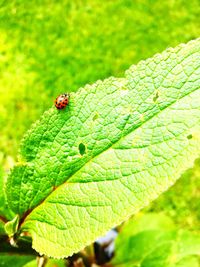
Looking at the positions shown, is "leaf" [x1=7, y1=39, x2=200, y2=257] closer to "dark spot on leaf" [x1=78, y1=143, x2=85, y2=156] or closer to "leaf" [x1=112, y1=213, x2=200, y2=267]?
"dark spot on leaf" [x1=78, y1=143, x2=85, y2=156]

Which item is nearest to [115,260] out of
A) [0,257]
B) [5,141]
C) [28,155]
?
[0,257]

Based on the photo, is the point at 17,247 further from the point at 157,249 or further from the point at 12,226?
the point at 157,249

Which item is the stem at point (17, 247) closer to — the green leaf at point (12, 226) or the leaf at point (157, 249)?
the green leaf at point (12, 226)

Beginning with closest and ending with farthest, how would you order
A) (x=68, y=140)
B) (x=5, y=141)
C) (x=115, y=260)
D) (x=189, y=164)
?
(x=189, y=164), (x=68, y=140), (x=115, y=260), (x=5, y=141)

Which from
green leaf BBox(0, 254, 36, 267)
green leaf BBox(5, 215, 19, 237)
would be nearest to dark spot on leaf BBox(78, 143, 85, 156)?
green leaf BBox(5, 215, 19, 237)

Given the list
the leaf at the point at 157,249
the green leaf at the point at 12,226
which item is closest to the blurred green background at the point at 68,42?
the leaf at the point at 157,249

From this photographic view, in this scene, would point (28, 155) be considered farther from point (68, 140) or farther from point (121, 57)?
point (121, 57)
